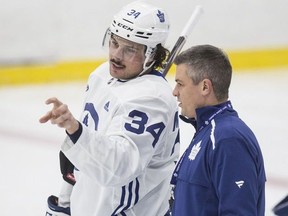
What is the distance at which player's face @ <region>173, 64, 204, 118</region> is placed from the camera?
6.35 ft

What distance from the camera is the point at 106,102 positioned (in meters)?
2.27

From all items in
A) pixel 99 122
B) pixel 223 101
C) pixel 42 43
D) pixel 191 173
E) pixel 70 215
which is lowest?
pixel 42 43

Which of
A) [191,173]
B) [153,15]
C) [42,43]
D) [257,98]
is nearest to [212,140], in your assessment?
[191,173]

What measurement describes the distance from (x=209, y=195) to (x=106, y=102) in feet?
1.87

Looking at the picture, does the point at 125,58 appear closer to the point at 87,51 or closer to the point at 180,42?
the point at 180,42

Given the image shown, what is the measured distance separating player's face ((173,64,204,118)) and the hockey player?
0.19 meters

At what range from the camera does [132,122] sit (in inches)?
83.7

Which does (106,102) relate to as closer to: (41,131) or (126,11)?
(126,11)

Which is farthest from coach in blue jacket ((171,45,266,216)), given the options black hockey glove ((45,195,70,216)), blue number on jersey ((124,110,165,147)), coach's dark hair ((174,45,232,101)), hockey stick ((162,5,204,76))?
black hockey glove ((45,195,70,216))

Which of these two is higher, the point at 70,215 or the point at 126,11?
the point at 126,11

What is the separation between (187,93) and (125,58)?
0.37 metres

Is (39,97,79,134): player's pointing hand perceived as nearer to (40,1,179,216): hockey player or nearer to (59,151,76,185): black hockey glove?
(40,1,179,216): hockey player

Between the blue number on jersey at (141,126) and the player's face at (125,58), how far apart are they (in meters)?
0.20

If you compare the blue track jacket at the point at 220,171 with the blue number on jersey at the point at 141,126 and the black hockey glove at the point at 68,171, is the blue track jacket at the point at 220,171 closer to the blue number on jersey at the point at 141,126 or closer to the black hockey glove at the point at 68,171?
the blue number on jersey at the point at 141,126
